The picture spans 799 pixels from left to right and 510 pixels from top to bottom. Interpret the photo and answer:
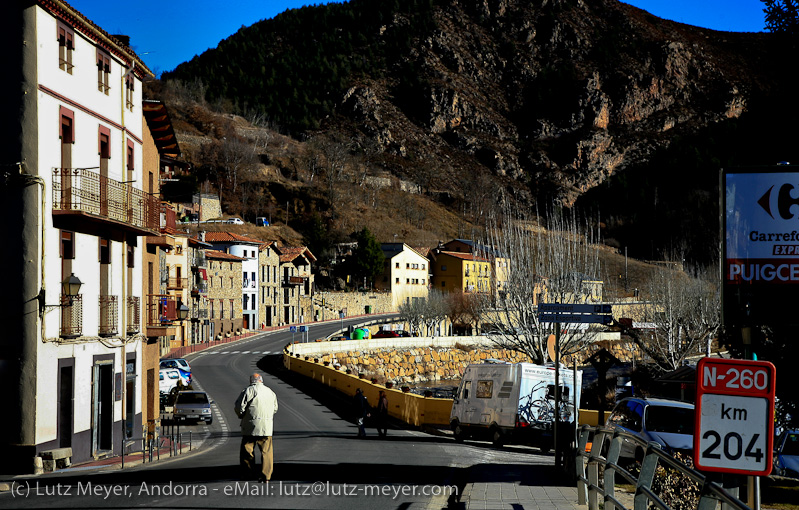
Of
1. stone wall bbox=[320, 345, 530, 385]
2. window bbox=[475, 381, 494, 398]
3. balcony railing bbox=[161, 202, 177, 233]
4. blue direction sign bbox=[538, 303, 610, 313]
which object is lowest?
stone wall bbox=[320, 345, 530, 385]

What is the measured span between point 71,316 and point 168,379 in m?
21.5

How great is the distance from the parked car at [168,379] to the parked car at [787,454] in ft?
90.5

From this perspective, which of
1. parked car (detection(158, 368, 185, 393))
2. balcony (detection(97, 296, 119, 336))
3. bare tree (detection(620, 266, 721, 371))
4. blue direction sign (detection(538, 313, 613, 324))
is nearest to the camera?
blue direction sign (detection(538, 313, 613, 324))

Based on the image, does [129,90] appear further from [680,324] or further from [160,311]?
[680,324]

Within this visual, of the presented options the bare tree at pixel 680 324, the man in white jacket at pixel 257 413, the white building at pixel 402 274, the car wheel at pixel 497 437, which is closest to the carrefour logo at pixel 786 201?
the man in white jacket at pixel 257 413

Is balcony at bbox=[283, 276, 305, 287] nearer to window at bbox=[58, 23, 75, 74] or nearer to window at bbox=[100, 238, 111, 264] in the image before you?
window at bbox=[100, 238, 111, 264]

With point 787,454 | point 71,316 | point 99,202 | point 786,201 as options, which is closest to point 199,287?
point 99,202

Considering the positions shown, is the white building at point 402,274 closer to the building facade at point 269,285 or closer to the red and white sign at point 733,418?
the building facade at point 269,285

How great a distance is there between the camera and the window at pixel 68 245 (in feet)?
71.9

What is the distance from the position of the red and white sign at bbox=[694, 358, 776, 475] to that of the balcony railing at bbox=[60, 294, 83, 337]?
18222mm

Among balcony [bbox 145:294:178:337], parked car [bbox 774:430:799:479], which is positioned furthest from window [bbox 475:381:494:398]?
balcony [bbox 145:294:178:337]

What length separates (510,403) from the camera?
2752 centimetres

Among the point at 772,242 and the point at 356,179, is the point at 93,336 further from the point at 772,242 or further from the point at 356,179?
the point at 356,179

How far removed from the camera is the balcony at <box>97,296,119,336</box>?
950 inches
